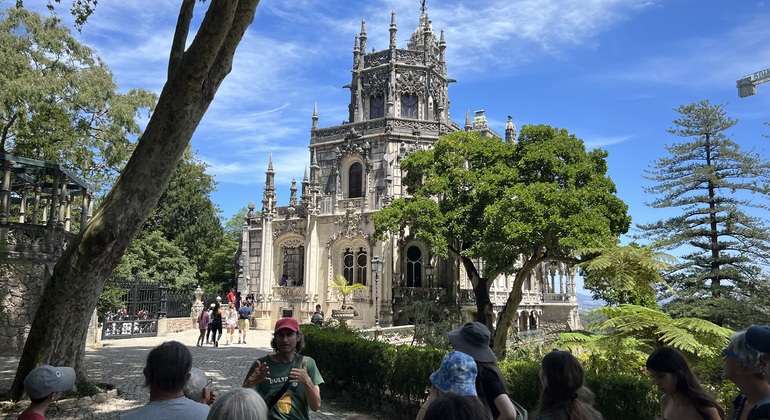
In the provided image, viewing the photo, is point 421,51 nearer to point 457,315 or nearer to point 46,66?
point 457,315

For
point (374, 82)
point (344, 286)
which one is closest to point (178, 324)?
point (344, 286)

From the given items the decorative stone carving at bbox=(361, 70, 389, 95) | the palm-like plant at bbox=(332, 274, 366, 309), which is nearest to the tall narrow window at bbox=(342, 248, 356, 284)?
the palm-like plant at bbox=(332, 274, 366, 309)

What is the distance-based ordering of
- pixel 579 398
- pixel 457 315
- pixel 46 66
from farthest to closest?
pixel 457 315 < pixel 46 66 < pixel 579 398

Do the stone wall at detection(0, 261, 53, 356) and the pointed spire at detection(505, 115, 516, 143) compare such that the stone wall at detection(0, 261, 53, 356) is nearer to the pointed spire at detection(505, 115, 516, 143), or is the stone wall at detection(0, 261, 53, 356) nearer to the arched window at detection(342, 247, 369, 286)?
the arched window at detection(342, 247, 369, 286)

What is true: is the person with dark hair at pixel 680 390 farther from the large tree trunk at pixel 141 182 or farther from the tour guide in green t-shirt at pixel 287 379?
the large tree trunk at pixel 141 182

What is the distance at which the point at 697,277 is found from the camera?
2508 cm

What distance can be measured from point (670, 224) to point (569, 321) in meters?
11.8

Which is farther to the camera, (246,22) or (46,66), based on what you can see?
(46,66)

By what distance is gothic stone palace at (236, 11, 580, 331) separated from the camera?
95.2ft

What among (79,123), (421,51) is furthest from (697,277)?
(79,123)

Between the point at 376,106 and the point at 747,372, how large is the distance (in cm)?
3235

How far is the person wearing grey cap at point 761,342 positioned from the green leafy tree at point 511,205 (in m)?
17.0

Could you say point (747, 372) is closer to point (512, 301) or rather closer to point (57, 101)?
point (512, 301)

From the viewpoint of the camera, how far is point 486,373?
4.14 meters
